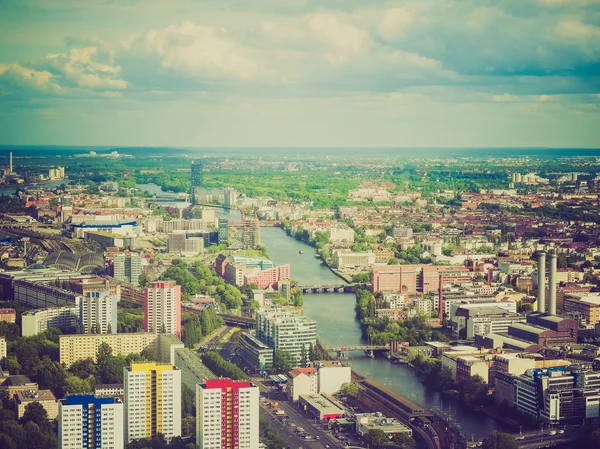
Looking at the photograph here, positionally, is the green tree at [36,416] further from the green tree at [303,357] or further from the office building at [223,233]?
the office building at [223,233]

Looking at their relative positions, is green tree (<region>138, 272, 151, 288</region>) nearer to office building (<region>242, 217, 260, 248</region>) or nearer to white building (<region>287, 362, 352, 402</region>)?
office building (<region>242, 217, 260, 248</region>)

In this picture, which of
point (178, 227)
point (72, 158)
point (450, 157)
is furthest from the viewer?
point (450, 157)

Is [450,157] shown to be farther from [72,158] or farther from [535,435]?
[535,435]

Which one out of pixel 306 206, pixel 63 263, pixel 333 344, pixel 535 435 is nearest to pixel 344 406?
pixel 535 435

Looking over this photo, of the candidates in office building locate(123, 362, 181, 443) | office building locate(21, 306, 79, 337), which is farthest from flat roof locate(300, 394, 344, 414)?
office building locate(21, 306, 79, 337)

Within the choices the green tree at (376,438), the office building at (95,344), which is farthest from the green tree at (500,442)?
the office building at (95,344)
